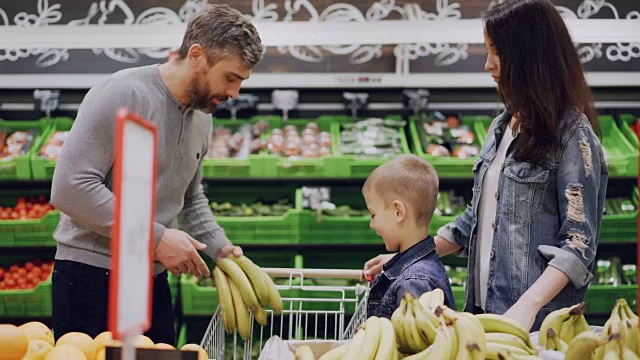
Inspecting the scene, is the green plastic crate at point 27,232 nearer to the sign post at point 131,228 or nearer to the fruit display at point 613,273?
the fruit display at point 613,273

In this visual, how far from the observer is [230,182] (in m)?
5.32

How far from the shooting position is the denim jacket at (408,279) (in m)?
2.56

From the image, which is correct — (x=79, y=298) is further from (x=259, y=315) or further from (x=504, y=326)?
(x=504, y=326)

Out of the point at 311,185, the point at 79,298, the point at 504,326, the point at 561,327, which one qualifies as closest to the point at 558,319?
the point at 561,327

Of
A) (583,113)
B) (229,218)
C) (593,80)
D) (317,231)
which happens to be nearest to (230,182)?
(229,218)

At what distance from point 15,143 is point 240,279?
10.3 ft

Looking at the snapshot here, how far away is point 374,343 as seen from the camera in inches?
74.3

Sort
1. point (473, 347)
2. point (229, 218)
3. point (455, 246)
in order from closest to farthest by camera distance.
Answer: point (473, 347) → point (455, 246) → point (229, 218)

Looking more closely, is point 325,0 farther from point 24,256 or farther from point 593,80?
point 24,256

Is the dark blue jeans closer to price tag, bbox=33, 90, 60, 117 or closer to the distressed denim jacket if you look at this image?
the distressed denim jacket

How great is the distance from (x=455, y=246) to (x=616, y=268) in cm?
262

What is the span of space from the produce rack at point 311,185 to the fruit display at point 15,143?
6 centimetres

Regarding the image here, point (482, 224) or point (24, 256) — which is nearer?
point (482, 224)

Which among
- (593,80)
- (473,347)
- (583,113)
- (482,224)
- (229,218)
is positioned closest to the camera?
(473,347)
